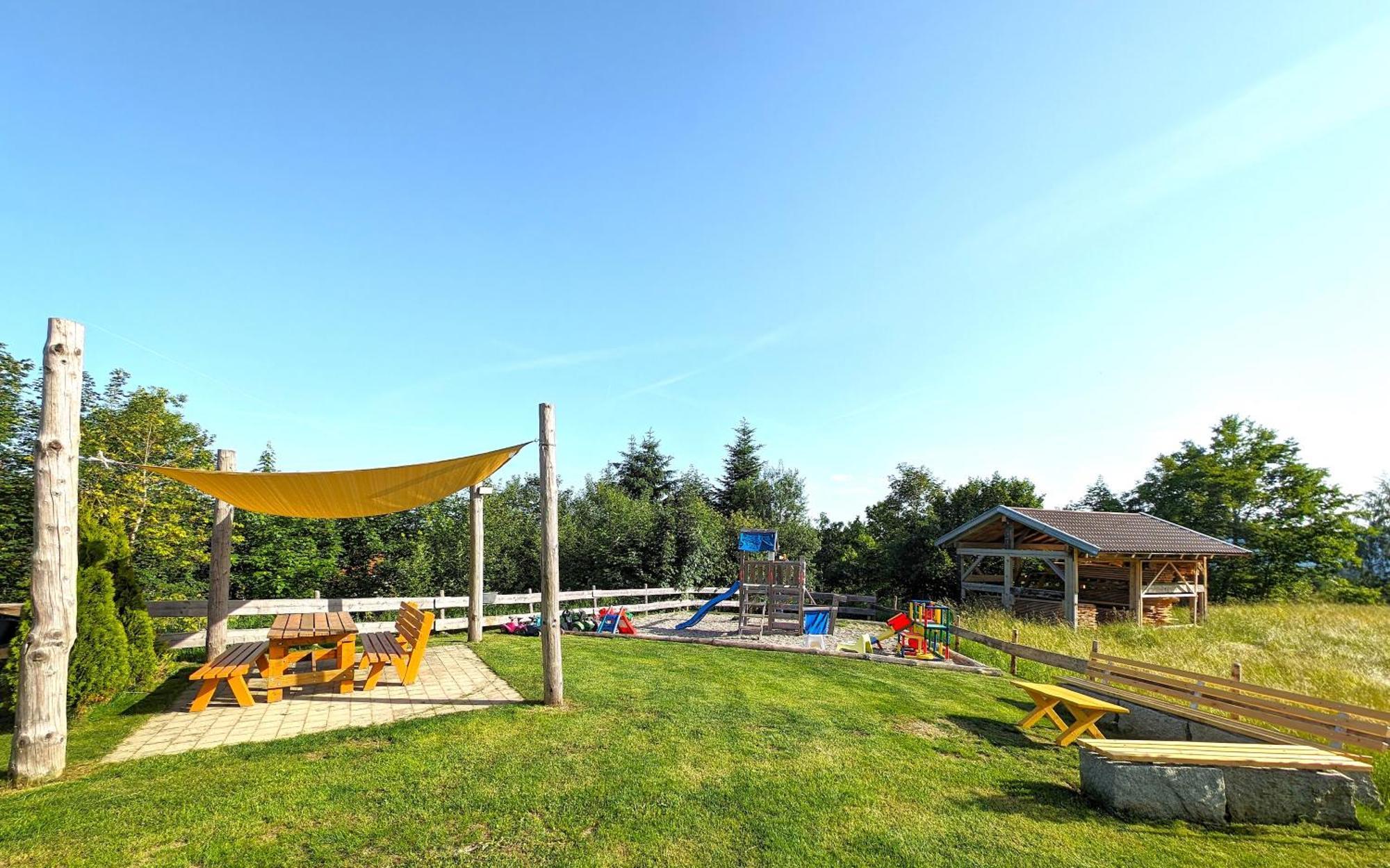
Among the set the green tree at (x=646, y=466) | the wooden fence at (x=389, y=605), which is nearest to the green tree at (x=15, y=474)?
the wooden fence at (x=389, y=605)

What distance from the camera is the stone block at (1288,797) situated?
433 cm

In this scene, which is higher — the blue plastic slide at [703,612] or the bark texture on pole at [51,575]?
the bark texture on pole at [51,575]

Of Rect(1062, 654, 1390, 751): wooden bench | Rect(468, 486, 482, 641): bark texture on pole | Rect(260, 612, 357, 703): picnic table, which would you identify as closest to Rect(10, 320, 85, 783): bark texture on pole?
Rect(260, 612, 357, 703): picnic table

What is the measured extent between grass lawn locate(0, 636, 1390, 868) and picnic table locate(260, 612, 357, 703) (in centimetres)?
134

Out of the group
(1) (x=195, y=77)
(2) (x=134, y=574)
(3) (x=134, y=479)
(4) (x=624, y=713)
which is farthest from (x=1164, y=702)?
Result: (3) (x=134, y=479)

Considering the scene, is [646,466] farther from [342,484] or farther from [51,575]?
[51,575]

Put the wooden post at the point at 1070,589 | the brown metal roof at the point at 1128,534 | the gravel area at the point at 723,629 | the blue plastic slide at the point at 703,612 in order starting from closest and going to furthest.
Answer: the gravel area at the point at 723,629 < the blue plastic slide at the point at 703,612 < the wooden post at the point at 1070,589 < the brown metal roof at the point at 1128,534

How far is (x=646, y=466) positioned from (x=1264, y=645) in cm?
2376

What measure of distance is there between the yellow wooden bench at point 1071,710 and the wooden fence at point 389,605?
8655 mm

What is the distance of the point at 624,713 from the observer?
6008 millimetres

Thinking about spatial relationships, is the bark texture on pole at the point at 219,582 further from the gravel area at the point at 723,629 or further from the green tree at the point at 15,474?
the gravel area at the point at 723,629

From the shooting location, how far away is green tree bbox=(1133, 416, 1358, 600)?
2417cm

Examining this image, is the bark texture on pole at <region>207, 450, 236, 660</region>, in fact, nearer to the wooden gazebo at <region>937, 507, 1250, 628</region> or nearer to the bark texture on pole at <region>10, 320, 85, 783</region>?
the bark texture on pole at <region>10, 320, 85, 783</region>

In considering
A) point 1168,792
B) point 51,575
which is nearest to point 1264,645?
point 1168,792
